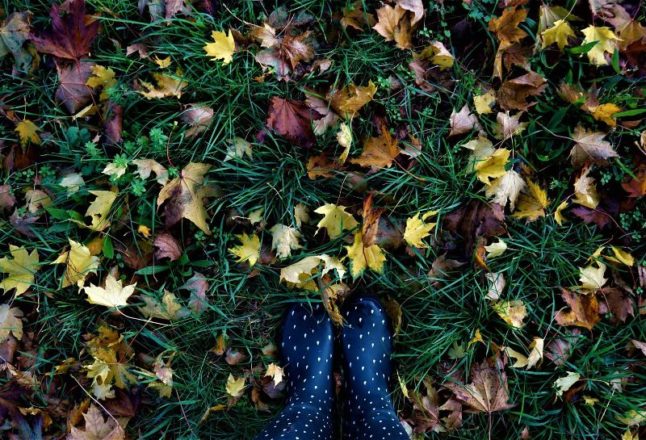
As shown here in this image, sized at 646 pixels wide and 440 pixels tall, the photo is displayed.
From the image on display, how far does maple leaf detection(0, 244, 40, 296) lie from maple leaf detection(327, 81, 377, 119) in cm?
109

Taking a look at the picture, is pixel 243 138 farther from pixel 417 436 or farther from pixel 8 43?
pixel 417 436

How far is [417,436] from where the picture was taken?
1.76 m

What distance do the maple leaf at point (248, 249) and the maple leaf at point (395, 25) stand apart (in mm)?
772

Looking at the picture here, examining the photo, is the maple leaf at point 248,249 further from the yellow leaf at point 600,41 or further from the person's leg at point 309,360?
the yellow leaf at point 600,41

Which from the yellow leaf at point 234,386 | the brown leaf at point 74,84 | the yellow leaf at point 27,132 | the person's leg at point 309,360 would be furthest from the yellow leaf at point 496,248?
the yellow leaf at point 27,132

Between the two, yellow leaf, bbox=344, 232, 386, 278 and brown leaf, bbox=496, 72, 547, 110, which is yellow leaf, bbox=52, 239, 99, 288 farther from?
brown leaf, bbox=496, 72, 547, 110

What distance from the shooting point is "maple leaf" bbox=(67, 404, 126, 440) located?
5.66 ft

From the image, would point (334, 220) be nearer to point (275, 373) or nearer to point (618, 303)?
point (275, 373)

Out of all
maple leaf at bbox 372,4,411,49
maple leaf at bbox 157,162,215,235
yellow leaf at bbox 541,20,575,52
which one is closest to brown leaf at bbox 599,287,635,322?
yellow leaf at bbox 541,20,575,52

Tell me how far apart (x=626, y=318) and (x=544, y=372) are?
1.05ft

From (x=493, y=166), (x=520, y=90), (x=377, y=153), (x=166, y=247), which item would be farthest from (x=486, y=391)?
(x=166, y=247)

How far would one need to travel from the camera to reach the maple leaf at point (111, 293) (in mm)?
1708

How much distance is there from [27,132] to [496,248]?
1.57m

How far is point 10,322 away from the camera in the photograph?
5.82ft
